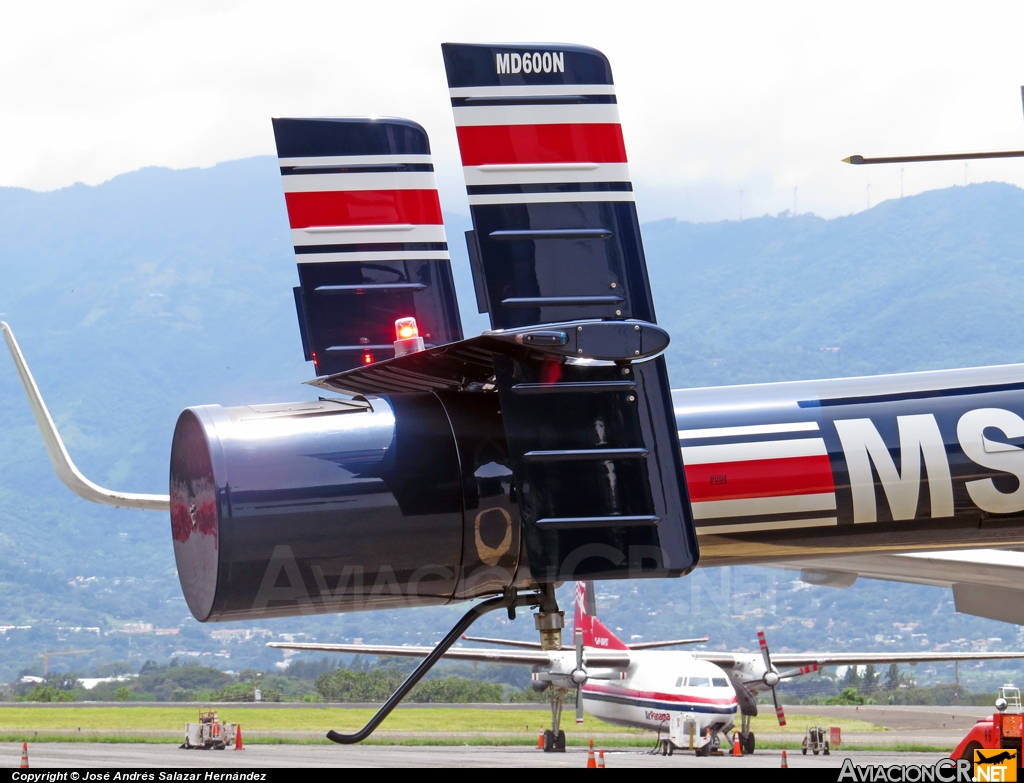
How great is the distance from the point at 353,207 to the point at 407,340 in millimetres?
1675

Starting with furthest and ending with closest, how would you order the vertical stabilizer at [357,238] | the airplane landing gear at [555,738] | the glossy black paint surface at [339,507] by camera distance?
the airplane landing gear at [555,738]
the vertical stabilizer at [357,238]
the glossy black paint surface at [339,507]

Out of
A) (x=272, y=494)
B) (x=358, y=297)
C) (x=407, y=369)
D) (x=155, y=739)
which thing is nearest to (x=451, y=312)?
(x=358, y=297)

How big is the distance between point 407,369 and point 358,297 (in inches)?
86.6

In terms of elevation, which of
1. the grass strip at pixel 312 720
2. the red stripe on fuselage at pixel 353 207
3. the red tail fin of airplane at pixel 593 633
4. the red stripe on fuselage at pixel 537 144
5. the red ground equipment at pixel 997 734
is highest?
A: the red stripe on fuselage at pixel 353 207

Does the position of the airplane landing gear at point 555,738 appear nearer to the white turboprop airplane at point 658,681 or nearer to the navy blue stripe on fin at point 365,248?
the white turboprop airplane at point 658,681

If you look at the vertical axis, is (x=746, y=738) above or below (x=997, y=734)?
below

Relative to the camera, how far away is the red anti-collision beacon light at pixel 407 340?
5094 millimetres

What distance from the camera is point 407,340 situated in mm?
5125

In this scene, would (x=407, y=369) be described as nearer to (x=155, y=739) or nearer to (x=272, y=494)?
(x=272, y=494)

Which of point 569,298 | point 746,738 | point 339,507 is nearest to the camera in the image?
point 339,507

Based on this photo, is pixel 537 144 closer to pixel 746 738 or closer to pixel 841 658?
pixel 746 738

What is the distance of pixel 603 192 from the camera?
14.3 ft

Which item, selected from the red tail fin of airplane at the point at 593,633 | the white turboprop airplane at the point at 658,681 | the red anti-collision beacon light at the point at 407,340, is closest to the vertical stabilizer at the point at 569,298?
the red anti-collision beacon light at the point at 407,340

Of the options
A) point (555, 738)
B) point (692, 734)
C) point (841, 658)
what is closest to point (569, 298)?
point (692, 734)
